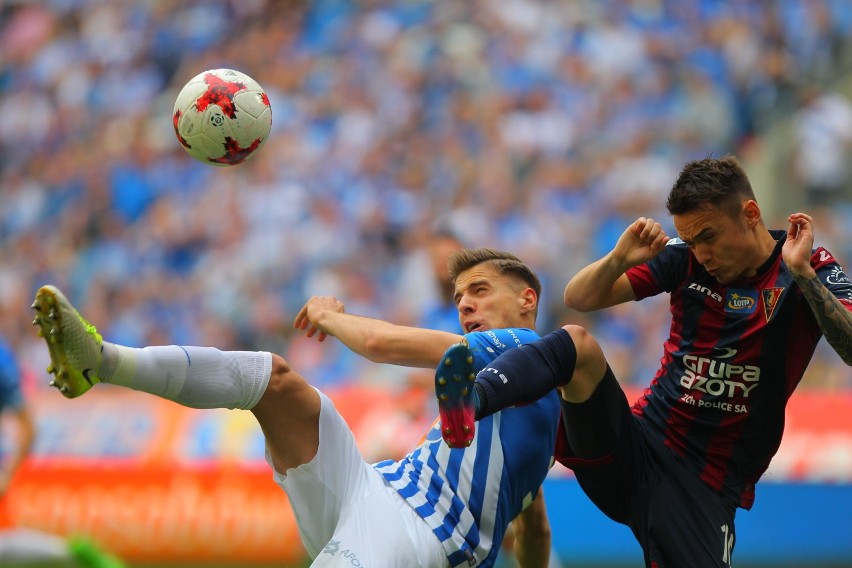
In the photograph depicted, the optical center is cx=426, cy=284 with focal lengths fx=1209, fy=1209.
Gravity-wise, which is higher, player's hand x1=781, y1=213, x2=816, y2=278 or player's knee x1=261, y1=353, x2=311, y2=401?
player's hand x1=781, y1=213, x2=816, y2=278

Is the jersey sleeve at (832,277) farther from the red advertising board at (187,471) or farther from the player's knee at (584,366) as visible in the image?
the red advertising board at (187,471)

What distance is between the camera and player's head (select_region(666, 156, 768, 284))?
16.6 ft

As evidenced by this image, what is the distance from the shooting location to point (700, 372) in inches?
207

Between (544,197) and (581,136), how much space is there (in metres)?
1.03

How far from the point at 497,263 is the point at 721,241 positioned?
957 mm

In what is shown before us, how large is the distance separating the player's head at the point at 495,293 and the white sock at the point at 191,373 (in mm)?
1083

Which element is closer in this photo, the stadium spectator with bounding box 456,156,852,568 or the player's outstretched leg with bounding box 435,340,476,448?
the player's outstretched leg with bounding box 435,340,476,448

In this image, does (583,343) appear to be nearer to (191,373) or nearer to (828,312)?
(828,312)

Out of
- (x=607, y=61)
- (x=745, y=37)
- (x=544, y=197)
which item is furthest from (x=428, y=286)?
(x=745, y=37)

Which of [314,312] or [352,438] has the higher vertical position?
[314,312]

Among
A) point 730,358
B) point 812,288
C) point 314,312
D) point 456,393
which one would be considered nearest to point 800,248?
point 812,288

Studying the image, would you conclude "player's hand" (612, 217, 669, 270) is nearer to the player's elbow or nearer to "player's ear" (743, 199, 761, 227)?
"player's ear" (743, 199, 761, 227)

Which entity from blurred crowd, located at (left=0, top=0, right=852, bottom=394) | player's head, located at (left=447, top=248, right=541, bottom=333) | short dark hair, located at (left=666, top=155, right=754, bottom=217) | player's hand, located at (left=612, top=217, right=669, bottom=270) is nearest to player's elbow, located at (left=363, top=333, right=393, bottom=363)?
player's head, located at (left=447, top=248, right=541, bottom=333)

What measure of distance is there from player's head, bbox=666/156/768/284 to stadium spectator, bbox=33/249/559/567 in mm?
799
